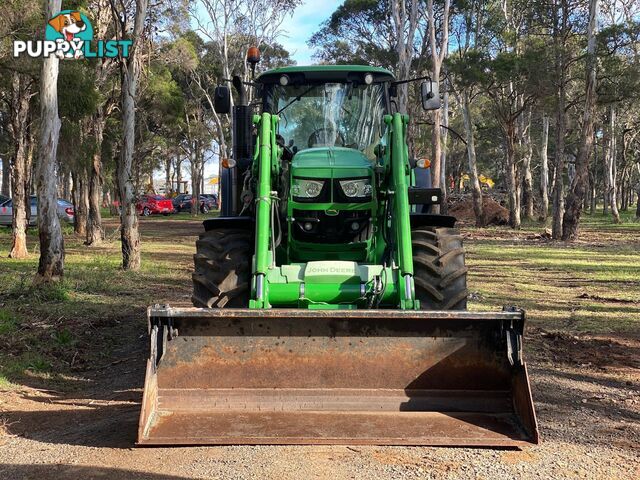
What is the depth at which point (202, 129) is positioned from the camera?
45.2m

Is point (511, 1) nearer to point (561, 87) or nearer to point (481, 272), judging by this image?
point (561, 87)

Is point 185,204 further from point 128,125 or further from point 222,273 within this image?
point 222,273

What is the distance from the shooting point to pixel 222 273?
6117 millimetres

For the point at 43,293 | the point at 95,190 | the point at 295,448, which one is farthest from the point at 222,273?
the point at 95,190

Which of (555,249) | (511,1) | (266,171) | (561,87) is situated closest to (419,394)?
(266,171)

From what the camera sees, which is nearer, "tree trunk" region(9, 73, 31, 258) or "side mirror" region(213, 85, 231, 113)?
"side mirror" region(213, 85, 231, 113)

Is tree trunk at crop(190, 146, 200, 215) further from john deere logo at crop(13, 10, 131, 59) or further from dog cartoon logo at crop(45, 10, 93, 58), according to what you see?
dog cartoon logo at crop(45, 10, 93, 58)

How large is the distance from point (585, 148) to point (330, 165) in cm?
1957

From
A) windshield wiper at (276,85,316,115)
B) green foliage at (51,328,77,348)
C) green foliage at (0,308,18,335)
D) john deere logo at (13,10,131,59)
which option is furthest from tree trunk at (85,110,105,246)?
windshield wiper at (276,85,316,115)

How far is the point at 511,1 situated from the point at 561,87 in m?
9.95

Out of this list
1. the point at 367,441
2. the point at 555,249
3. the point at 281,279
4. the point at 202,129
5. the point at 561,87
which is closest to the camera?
the point at 367,441

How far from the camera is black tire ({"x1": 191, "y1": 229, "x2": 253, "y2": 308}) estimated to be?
237 inches

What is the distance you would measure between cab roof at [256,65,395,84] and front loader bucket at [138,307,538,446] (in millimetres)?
3195

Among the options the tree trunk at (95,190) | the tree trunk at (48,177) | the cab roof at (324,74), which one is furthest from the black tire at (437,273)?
the tree trunk at (95,190)
